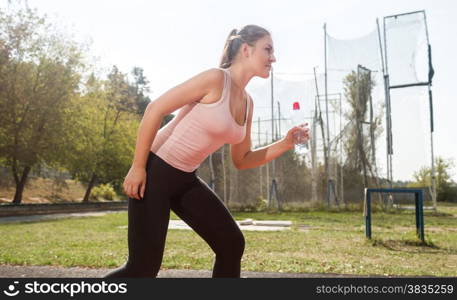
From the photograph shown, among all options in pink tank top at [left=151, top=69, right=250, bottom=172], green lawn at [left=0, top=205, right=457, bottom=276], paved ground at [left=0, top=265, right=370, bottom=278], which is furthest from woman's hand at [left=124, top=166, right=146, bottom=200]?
green lawn at [left=0, top=205, right=457, bottom=276]

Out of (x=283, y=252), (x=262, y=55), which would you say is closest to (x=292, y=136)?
(x=262, y=55)

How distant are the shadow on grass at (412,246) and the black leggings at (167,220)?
5.13 metres

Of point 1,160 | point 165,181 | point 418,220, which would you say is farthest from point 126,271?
point 1,160

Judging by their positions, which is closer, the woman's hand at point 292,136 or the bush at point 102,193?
the woman's hand at point 292,136

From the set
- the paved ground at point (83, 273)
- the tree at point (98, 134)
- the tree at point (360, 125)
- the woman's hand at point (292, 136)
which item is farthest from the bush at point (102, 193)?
the woman's hand at point (292, 136)

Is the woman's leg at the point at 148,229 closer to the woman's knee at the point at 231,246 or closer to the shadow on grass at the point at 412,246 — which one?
the woman's knee at the point at 231,246

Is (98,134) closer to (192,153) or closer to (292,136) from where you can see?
(292,136)

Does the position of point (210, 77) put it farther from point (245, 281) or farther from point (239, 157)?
point (245, 281)

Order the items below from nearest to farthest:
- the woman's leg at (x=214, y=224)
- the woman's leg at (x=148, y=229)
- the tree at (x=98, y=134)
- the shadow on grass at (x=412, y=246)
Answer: the woman's leg at (x=148, y=229), the woman's leg at (x=214, y=224), the shadow on grass at (x=412, y=246), the tree at (x=98, y=134)

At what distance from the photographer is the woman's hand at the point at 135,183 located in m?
2.13

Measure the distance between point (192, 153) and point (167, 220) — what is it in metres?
0.37

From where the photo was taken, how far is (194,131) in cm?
225

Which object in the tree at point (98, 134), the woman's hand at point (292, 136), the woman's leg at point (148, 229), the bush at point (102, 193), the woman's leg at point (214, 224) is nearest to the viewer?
the woman's leg at point (148, 229)

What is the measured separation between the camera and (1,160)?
58.7 feet
